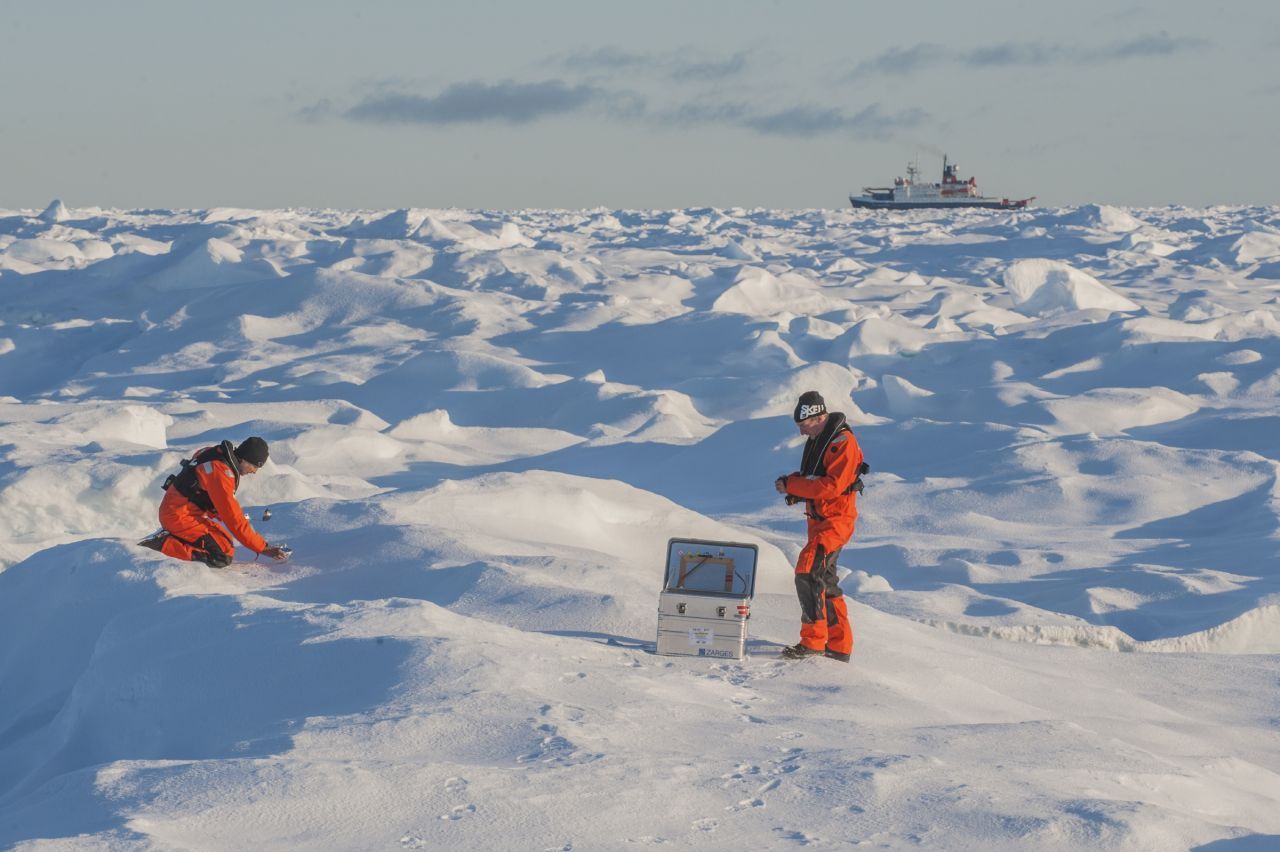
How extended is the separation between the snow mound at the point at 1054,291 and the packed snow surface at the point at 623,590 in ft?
9.46

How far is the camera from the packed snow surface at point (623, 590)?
3.43m

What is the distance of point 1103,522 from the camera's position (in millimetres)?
11023

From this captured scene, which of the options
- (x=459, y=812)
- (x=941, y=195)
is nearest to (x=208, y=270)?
(x=459, y=812)

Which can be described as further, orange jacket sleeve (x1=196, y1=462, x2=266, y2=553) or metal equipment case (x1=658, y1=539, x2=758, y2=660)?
orange jacket sleeve (x1=196, y1=462, x2=266, y2=553)

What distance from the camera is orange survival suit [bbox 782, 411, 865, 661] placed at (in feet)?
16.3

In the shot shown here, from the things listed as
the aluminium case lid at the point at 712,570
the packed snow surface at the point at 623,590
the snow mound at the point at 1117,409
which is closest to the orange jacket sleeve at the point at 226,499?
the packed snow surface at the point at 623,590

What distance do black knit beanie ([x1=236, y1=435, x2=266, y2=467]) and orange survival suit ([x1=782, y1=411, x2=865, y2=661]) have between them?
229 cm

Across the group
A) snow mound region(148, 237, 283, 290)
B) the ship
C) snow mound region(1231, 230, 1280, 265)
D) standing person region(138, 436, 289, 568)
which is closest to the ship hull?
the ship

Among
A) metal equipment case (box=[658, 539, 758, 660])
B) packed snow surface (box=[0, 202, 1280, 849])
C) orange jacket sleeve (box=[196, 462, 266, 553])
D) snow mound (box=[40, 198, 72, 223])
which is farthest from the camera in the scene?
snow mound (box=[40, 198, 72, 223])

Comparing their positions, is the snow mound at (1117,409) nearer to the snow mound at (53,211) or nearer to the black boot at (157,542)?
the black boot at (157,542)

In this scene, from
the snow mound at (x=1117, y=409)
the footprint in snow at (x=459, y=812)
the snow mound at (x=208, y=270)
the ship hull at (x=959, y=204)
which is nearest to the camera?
the footprint in snow at (x=459, y=812)

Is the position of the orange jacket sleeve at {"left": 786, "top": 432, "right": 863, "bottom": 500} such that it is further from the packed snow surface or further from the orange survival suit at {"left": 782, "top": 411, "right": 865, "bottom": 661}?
the packed snow surface

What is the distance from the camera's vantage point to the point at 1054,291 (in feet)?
85.7

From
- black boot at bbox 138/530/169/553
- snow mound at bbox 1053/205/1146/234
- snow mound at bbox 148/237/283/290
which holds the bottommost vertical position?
black boot at bbox 138/530/169/553
